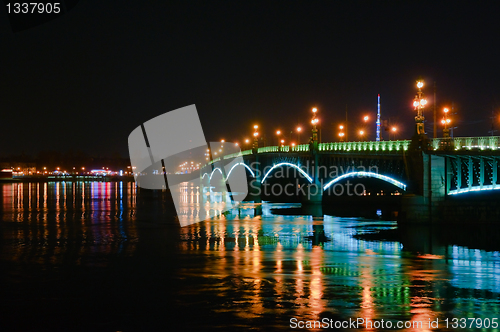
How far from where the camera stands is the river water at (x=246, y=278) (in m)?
19.0

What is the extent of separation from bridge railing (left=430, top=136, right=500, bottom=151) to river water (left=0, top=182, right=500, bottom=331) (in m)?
5.56

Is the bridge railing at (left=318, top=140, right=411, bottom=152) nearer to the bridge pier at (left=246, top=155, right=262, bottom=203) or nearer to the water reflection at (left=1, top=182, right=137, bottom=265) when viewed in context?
the water reflection at (left=1, top=182, right=137, bottom=265)

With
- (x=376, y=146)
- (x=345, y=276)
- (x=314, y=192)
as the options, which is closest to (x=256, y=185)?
(x=314, y=192)

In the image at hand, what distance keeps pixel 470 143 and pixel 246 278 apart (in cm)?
2368

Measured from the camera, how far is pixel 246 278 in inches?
1001

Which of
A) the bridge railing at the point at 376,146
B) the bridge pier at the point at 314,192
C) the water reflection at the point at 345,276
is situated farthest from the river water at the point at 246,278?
the bridge pier at the point at 314,192

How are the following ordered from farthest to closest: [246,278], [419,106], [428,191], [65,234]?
1. [419,106]
2. [428,191]
3. [65,234]
4. [246,278]

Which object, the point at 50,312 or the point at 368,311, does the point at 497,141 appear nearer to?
the point at 368,311

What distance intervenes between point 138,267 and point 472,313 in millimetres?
14788

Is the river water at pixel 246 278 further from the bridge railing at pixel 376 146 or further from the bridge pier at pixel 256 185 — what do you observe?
the bridge pier at pixel 256 185

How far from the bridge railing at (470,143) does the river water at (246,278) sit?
18.3ft

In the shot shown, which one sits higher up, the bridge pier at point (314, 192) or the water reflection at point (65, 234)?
the bridge pier at point (314, 192)

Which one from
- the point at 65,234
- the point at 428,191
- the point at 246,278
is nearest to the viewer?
the point at 246,278

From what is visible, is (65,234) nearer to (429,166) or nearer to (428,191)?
(428,191)
